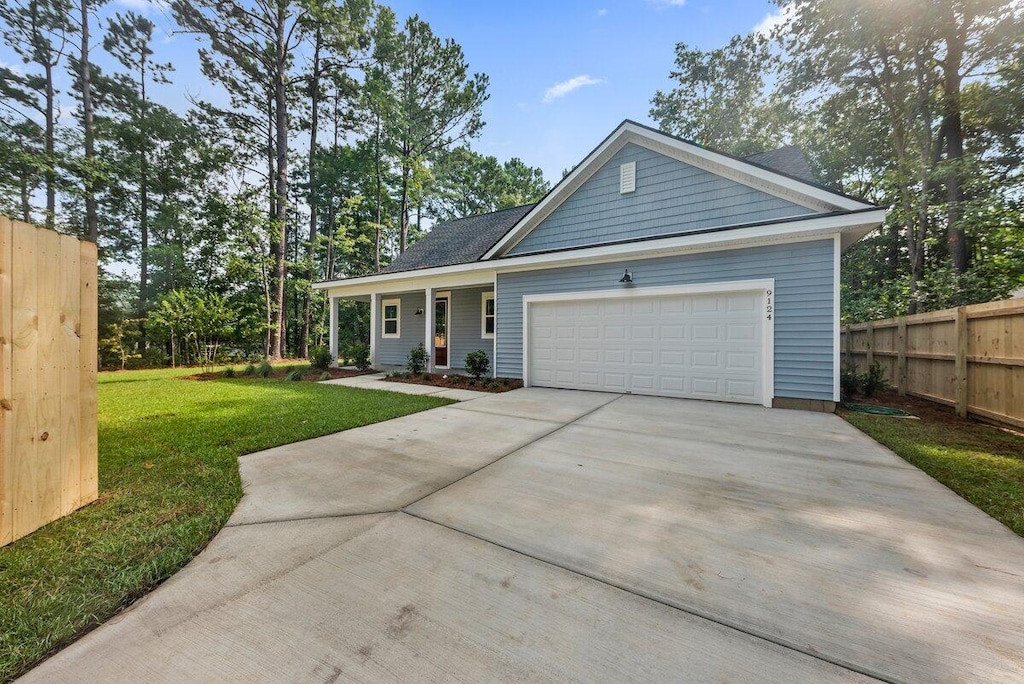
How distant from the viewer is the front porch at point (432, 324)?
11.7 meters

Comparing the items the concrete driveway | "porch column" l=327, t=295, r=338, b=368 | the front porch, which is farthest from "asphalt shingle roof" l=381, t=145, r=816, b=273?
the concrete driveway

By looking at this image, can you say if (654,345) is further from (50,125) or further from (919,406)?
(50,125)

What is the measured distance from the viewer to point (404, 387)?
8.66 meters

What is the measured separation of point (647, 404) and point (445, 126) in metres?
19.1

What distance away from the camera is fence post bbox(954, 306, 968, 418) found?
5520mm

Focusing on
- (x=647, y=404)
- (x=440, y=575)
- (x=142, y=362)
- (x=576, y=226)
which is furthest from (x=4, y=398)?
(x=142, y=362)

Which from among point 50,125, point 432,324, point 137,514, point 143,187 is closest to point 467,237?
point 432,324

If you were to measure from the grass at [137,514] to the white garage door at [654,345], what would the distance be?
3.56 m

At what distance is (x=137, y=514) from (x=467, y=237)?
11.9 meters

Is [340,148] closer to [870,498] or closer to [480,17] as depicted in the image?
[480,17]

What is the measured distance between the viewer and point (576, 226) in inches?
343

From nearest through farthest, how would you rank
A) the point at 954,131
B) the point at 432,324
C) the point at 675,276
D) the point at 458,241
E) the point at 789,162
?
the point at 675,276 < the point at 789,162 < the point at 432,324 < the point at 954,131 < the point at 458,241

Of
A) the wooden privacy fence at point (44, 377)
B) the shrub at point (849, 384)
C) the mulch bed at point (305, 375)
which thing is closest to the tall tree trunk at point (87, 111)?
the mulch bed at point (305, 375)

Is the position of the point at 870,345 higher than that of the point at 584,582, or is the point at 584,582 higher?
the point at 870,345
